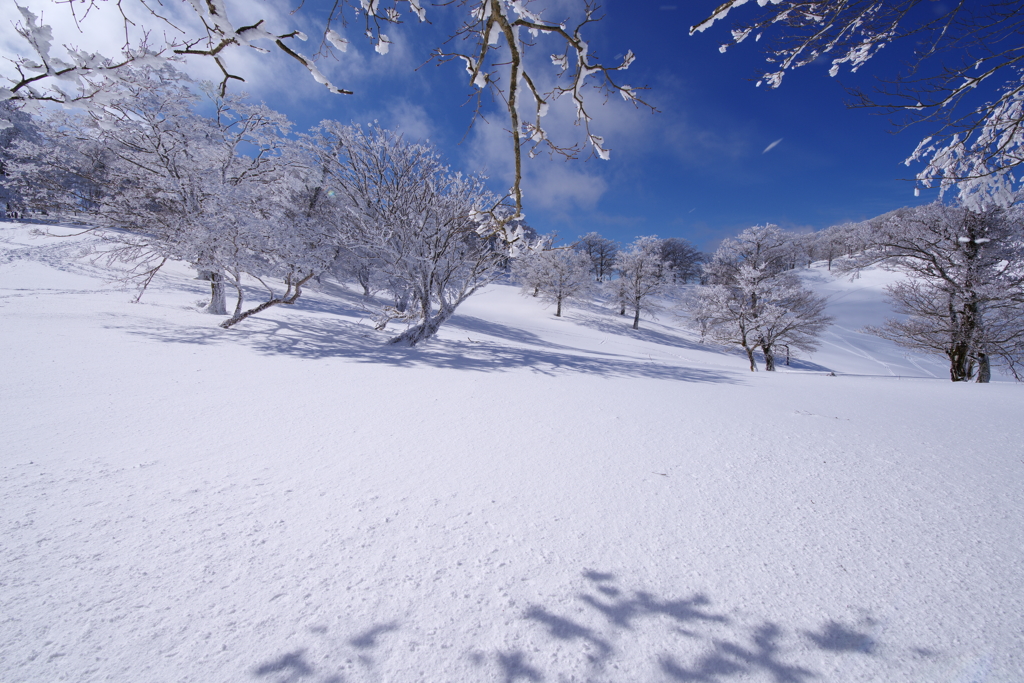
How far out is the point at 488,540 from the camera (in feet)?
4.83

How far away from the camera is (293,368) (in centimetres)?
453

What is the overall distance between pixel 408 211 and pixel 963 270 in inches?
542

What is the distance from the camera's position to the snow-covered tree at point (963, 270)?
335 inches

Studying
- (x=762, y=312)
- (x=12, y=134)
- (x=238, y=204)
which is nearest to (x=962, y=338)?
(x=762, y=312)

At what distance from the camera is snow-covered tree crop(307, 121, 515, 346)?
7.23m

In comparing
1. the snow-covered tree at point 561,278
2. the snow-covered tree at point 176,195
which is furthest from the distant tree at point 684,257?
the snow-covered tree at point 176,195

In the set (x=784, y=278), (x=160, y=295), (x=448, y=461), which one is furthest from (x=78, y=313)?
(x=784, y=278)

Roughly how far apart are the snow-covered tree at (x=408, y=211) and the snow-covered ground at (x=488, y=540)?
4.57 meters

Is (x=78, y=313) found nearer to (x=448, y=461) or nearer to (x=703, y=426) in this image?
A: (x=448, y=461)

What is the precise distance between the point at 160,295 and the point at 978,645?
46.6 ft

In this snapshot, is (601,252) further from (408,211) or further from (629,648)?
(629,648)

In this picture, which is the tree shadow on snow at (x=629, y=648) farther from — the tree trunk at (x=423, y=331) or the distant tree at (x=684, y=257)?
the distant tree at (x=684, y=257)

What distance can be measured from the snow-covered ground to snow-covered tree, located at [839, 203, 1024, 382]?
852cm

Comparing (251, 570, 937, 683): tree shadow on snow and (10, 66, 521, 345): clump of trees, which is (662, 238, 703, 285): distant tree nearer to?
(10, 66, 521, 345): clump of trees
